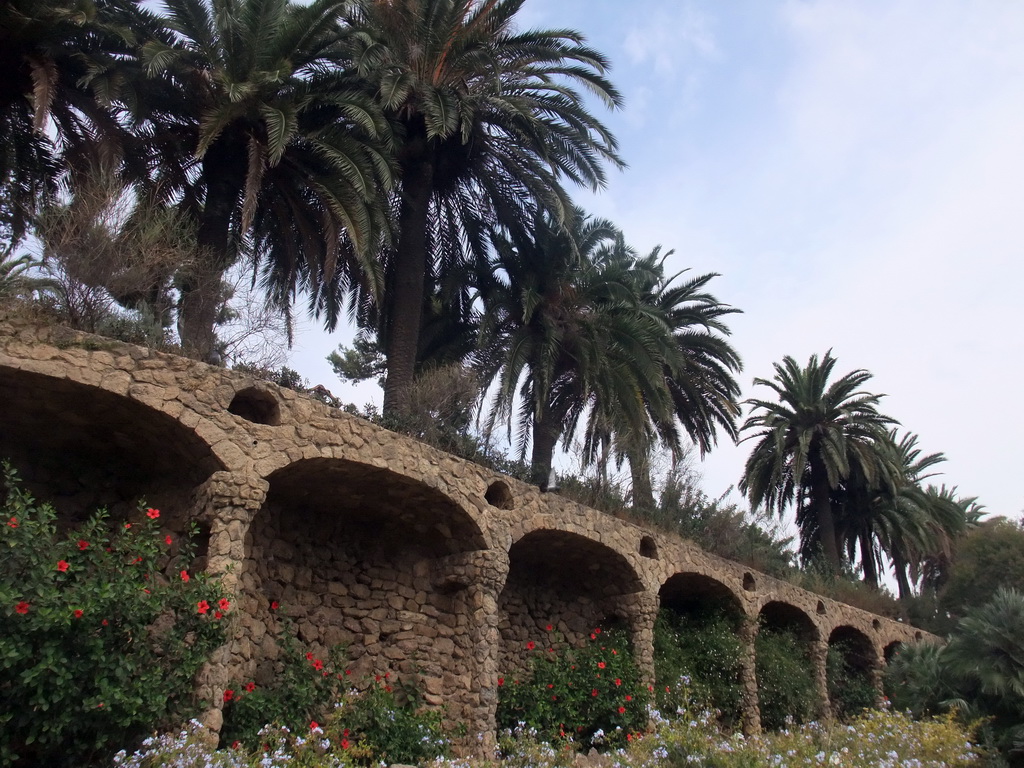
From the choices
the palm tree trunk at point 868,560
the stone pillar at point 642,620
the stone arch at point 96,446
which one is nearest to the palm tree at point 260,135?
the stone arch at point 96,446

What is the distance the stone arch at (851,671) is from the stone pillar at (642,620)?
743cm

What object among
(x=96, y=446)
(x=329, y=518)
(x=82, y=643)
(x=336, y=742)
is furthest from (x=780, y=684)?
(x=82, y=643)

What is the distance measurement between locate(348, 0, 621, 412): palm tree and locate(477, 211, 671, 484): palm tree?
96 centimetres

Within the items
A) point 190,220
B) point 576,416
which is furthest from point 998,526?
point 190,220

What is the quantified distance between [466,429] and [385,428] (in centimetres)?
240

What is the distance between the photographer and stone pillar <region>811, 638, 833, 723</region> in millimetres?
17125

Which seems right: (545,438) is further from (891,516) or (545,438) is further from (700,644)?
(891,516)

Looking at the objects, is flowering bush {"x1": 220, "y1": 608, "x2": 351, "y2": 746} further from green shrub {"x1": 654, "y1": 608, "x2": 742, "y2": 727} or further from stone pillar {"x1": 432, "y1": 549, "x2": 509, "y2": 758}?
green shrub {"x1": 654, "y1": 608, "x2": 742, "y2": 727}

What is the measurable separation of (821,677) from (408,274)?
11872 millimetres

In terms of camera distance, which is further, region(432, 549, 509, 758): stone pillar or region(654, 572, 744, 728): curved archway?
region(654, 572, 744, 728): curved archway

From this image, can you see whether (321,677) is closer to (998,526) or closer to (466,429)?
(466,429)

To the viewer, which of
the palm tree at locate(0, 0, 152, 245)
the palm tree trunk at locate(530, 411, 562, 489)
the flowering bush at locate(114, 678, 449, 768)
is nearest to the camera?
the flowering bush at locate(114, 678, 449, 768)

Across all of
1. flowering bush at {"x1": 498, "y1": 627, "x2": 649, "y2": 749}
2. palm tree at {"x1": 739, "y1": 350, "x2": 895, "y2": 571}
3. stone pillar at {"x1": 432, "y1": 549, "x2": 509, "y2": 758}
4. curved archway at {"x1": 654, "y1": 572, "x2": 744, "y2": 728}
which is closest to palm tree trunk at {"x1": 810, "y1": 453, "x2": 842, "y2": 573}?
palm tree at {"x1": 739, "y1": 350, "x2": 895, "y2": 571}

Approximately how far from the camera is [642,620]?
516 inches
